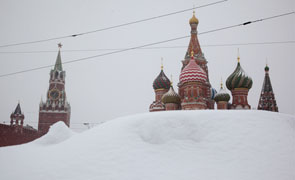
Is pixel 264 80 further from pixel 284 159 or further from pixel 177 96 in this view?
pixel 284 159

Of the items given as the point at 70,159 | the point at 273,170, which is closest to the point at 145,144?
the point at 70,159

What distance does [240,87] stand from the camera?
25.1 meters

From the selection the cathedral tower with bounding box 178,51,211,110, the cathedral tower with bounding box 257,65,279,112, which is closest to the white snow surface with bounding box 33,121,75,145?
the cathedral tower with bounding box 178,51,211,110

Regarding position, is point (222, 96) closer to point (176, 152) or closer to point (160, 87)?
point (160, 87)

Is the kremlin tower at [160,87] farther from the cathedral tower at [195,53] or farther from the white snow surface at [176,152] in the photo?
the white snow surface at [176,152]

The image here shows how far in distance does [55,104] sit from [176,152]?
4367 cm

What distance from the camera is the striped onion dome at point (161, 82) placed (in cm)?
2933

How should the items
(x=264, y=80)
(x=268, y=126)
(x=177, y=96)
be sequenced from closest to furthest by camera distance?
(x=268, y=126) → (x=177, y=96) → (x=264, y=80)

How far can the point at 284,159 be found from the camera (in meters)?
8.51

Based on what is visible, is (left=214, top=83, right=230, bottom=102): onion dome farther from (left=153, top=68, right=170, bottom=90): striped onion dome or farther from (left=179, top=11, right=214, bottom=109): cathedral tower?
(left=153, top=68, right=170, bottom=90): striped onion dome

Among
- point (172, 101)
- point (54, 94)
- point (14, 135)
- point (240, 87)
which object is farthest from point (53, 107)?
point (240, 87)

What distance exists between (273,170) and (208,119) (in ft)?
9.96

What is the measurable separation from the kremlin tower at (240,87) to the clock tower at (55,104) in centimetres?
3244

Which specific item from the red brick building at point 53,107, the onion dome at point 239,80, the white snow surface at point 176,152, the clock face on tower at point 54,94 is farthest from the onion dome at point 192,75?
the clock face on tower at point 54,94
